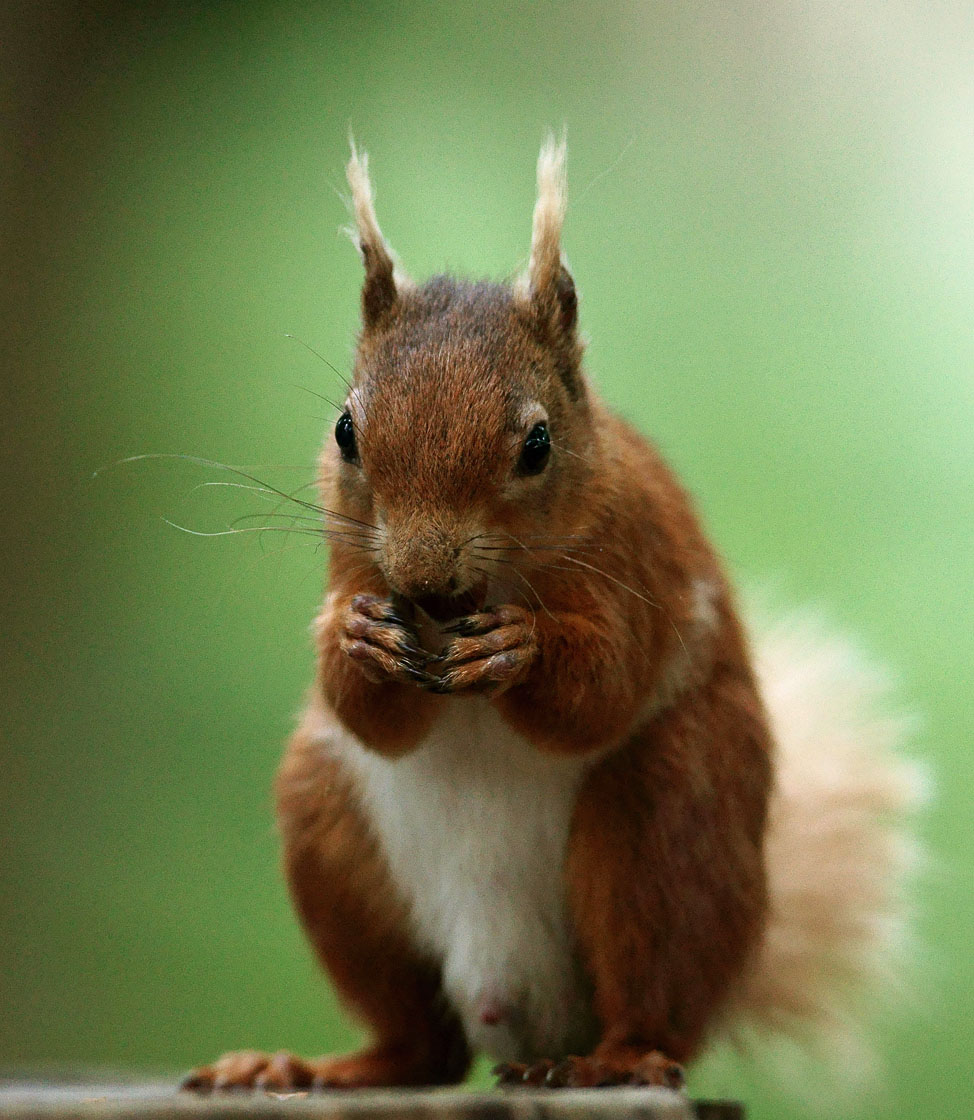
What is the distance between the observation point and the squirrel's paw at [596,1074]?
1.39m

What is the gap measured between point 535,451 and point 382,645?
0.83 feet

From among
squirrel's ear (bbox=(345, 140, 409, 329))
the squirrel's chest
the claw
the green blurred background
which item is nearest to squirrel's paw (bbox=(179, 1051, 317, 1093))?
the squirrel's chest

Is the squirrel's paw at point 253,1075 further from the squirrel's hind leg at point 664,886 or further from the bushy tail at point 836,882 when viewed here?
the bushy tail at point 836,882

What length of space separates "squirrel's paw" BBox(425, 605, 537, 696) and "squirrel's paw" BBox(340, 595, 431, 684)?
20 mm

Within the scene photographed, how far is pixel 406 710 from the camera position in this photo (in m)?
1.40

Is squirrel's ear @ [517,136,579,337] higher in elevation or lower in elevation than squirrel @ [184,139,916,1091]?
higher

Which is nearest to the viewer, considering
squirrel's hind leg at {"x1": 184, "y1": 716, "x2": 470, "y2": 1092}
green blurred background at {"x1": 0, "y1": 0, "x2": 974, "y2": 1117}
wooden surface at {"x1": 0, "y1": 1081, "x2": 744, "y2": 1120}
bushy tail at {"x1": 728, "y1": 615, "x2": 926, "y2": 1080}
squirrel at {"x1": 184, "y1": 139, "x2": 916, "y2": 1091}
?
wooden surface at {"x1": 0, "y1": 1081, "x2": 744, "y2": 1120}

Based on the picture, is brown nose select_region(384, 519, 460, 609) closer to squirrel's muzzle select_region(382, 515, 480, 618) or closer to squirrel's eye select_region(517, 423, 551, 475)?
squirrel's muzzle select_region(382, 515, 480, 618)

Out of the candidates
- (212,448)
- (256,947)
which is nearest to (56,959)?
(256,947)

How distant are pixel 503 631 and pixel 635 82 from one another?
169cm

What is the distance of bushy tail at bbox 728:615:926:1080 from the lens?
1.87m

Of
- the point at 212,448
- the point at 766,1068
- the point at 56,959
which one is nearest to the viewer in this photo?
the point at 766,1068

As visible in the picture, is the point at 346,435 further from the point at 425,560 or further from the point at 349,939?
the point at 349,939

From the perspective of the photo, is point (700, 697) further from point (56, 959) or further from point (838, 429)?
point (56, 959)
